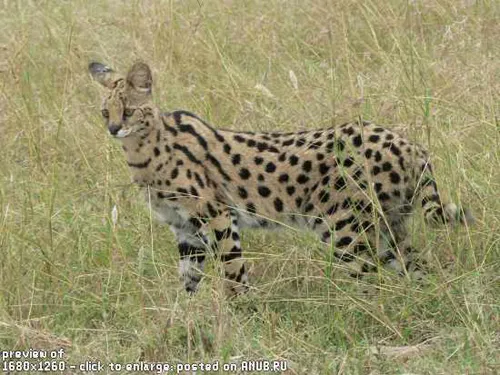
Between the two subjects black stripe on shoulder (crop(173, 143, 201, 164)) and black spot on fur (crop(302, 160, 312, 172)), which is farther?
black stripe on shoulder (crop(173, 143, 201, 164))

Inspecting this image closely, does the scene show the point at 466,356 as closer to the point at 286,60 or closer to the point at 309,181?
the point at 309,181

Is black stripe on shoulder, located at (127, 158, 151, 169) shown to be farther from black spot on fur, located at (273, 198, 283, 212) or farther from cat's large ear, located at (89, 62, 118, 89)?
black spot on fur, located at (273, 198, 283, 212)

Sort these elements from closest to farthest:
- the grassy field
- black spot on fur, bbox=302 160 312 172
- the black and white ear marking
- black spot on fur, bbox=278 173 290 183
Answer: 1. the grassy field
2. black spot on fur, bbox=302 160 312 172
3. black spot on fur, bbox=278 173 290 183
4. the black and white ear marking

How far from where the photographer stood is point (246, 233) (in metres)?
5.95

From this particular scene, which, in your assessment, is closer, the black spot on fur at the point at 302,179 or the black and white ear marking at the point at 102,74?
the black spot on fur at the point at 302,179

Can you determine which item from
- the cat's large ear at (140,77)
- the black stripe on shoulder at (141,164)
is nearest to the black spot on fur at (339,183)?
the black stripe on shoulder at (141,164)

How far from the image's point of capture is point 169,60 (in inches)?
290

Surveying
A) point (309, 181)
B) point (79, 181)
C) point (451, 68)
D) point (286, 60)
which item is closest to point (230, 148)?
point (309, 181)

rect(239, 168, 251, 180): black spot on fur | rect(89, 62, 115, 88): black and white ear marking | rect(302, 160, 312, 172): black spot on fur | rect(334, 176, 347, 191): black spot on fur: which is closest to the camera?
rect(334, 176, 347, 191): black spot on fur

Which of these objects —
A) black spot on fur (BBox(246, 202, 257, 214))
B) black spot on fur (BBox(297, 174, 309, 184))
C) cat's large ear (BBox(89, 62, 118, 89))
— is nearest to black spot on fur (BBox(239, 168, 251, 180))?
black spot on fur (BBox(246, 202, 257, 214))

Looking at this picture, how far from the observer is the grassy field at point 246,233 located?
14.8 ft

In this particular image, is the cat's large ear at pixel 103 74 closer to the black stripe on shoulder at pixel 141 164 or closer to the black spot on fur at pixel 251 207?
the black stripe on shoulder at pixel 141 164

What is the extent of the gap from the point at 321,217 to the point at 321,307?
0.75 metres

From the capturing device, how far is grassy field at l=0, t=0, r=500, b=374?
4520 mm
